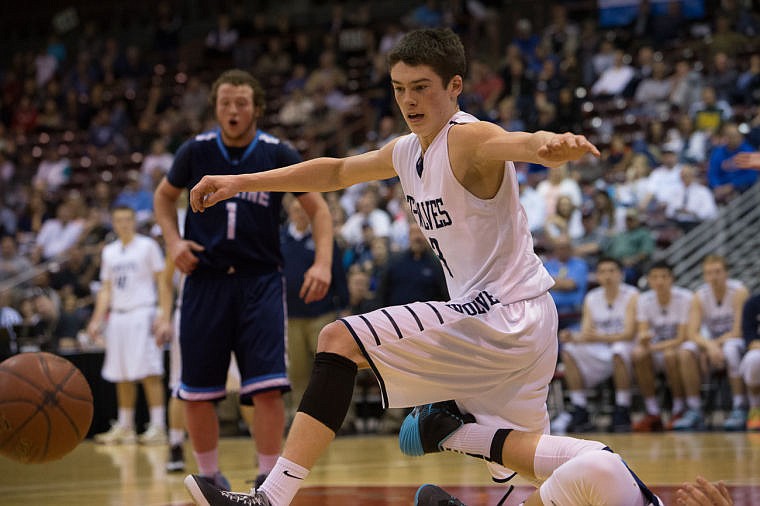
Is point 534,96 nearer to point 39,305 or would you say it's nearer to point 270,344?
point 39,305

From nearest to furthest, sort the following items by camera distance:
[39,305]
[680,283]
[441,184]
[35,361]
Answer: [441,184], [35,361], [680,283], [39,305]

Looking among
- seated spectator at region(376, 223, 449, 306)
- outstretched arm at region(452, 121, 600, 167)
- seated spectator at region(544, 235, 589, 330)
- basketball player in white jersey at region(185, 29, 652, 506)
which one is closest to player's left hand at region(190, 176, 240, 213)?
basketball player in white jersey at region(185, 29, 652, 506)

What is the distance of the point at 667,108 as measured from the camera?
14.3 m

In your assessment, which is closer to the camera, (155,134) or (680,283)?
(680,283)

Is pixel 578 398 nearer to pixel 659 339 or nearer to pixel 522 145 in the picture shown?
pixel 659 339

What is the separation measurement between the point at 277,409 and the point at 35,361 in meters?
1.24

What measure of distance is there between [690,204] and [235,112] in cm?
759

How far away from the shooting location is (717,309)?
981 cm

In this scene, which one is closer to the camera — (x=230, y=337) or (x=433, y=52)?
(x=433, y=52)

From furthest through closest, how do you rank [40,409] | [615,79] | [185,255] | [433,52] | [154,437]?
[615,79] < [154,437] < [185,255] < [40,409] < [433,52]

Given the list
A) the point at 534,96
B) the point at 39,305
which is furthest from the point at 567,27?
the point at 39,305

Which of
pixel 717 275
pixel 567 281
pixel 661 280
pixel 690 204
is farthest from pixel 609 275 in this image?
pixel 690 204

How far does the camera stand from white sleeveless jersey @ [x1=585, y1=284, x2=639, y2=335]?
10016 millimetres

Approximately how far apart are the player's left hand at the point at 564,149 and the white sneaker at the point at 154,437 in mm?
7507
